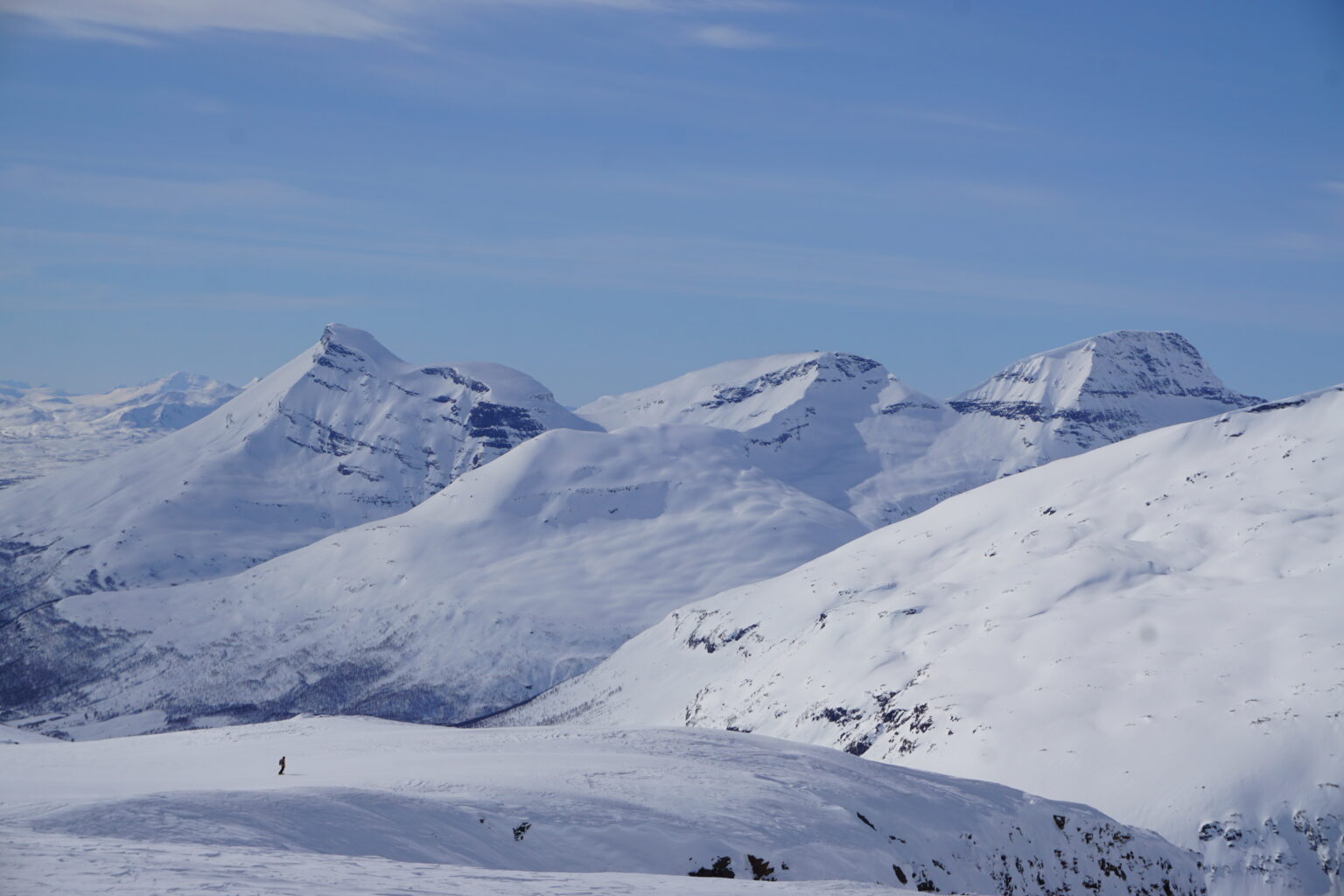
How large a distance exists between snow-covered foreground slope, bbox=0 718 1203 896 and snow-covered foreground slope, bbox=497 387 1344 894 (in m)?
28.2

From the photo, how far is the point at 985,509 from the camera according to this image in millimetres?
173625

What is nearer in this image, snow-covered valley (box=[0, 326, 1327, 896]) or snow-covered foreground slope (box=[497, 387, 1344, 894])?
snow-covered valley (box=[0, 326, 1327, 896])

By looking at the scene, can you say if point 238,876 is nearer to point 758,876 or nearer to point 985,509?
point 758,876

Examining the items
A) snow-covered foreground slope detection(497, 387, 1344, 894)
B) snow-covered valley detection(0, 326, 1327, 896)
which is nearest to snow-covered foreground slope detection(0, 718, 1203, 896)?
snow-covered valley detection(0, 326, 1327, 896)

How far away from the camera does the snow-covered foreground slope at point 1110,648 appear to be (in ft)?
242

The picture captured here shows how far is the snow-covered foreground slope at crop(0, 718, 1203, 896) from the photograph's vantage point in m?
27.9

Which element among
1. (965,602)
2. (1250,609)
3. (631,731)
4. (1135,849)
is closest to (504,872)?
(631,731)

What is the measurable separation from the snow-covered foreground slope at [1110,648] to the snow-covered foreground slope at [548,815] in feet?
92.5

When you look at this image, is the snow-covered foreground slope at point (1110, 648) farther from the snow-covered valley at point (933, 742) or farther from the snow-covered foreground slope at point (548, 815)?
the snow-covered foreground slope at point (548, 815)

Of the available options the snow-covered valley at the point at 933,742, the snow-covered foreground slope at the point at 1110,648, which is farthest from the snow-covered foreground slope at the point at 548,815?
the snow-covered foreground slope at the point at 1110,648

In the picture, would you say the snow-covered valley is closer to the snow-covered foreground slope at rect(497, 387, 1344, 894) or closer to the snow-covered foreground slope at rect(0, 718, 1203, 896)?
the snow-covered foreground slope at rect(0, 718, 1203, 896)

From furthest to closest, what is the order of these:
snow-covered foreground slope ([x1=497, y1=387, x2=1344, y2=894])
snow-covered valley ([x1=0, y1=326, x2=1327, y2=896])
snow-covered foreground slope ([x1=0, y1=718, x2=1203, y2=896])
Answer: snow-covered foreground slope ([x1=497, y1=387, x2=1344, y2=894]) < snow-covered valley ([x1=0, y1=326, x2=1327, y2=896]) < snow-covered foreground slope ([x1=0, y1=718, x2=1203, y2=896])

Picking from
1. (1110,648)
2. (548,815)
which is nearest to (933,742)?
(1110,648)

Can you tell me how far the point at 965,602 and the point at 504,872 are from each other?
376ft
